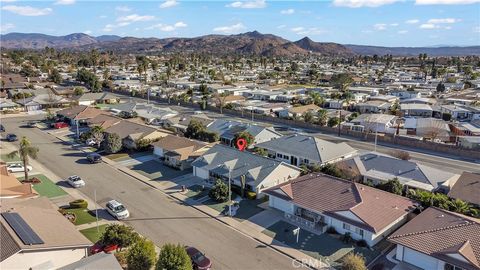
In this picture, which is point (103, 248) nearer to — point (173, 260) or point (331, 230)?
point (173, 260)

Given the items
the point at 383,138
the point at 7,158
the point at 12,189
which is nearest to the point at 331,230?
the point at 12,189

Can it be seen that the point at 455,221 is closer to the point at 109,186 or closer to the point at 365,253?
the point at 365,253

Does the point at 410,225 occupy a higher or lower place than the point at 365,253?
higher

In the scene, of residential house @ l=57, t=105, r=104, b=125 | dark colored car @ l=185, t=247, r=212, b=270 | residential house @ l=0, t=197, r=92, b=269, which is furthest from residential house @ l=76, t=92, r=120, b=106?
dark colored car @ l=185, t=247, r=212, b=270

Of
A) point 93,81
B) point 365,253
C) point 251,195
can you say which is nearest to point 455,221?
point 365,253

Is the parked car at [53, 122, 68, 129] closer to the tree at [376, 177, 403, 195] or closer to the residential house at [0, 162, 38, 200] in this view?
the residential house at [0, 162, 38, 200]

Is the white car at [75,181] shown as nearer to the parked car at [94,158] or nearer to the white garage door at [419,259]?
the parked car at [94,158]
